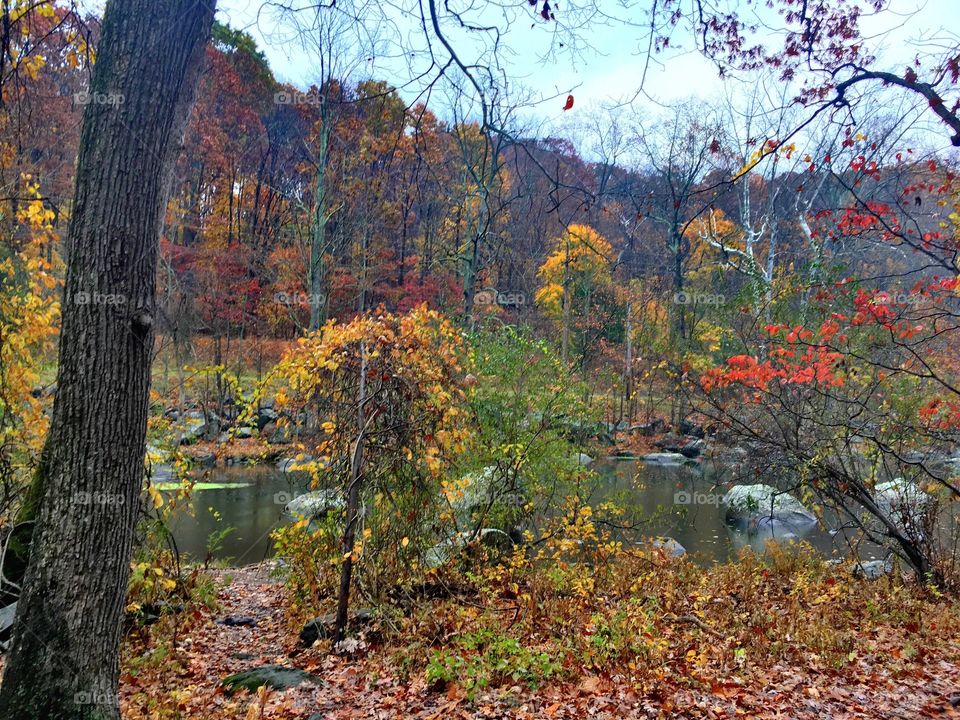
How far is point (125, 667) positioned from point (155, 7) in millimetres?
4827

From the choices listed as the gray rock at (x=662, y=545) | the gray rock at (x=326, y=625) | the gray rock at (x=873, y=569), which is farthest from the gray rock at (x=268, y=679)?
the gray rock at (x=873, y=569)

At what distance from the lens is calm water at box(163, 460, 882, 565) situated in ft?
32.0

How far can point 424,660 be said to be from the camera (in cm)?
496

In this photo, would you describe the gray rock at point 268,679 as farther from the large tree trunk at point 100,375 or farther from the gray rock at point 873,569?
the gray rock at point 873,569

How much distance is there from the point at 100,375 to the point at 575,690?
12.0ft

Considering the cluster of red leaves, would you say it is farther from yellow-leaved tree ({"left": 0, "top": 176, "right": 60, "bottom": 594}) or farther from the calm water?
yellow-leaved tree ({"left": 0, "top": 176, "right": 60, "bottom": 594})

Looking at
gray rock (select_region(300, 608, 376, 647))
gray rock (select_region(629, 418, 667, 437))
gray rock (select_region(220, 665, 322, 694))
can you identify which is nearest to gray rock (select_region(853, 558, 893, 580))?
gray rock (select_region(300, 608, 376, 647))

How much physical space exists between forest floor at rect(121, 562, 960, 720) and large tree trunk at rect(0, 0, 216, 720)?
54.7 inches

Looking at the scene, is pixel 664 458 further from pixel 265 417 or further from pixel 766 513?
pixel 265 417

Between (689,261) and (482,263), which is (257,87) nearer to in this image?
(482,263)

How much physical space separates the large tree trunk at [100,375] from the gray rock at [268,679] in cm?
174

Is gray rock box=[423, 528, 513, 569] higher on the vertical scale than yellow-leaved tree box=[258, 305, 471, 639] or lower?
lower

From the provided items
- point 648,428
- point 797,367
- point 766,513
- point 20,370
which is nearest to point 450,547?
point 20,370

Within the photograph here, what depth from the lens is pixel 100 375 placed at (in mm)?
3027
